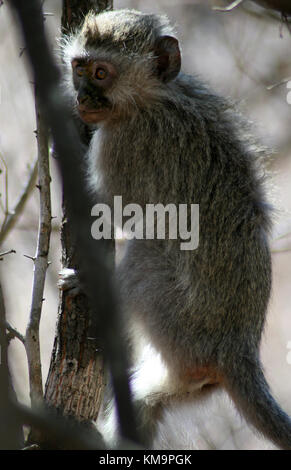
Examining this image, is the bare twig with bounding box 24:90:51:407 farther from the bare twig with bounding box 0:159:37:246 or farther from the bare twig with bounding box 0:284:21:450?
the bare twig with bounding box 0:284:21:450

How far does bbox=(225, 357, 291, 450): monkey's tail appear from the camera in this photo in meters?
5.02

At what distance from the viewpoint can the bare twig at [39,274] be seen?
496 centimetres

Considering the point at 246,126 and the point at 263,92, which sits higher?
the point at 263,92

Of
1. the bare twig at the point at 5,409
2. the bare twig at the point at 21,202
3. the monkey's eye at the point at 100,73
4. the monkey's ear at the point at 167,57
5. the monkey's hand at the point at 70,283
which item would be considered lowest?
the bare twig at the point at 5,409

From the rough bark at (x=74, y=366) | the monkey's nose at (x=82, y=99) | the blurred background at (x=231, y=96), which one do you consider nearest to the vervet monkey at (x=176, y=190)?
the monkey's nose at (x=82, y=99)

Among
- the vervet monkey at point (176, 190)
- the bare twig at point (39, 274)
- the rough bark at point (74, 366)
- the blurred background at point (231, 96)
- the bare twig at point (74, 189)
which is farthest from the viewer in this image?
the blurred background at point (231, 96)

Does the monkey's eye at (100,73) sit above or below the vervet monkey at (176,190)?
above

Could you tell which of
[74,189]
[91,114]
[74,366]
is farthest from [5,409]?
[91,114]

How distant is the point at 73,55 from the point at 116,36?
0.43 meters

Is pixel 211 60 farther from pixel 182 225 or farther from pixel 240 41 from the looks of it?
pixel 182 225

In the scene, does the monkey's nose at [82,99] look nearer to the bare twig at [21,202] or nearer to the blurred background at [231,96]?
the bare twig at [21,202]

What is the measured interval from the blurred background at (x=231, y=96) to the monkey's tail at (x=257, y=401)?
268 cm
